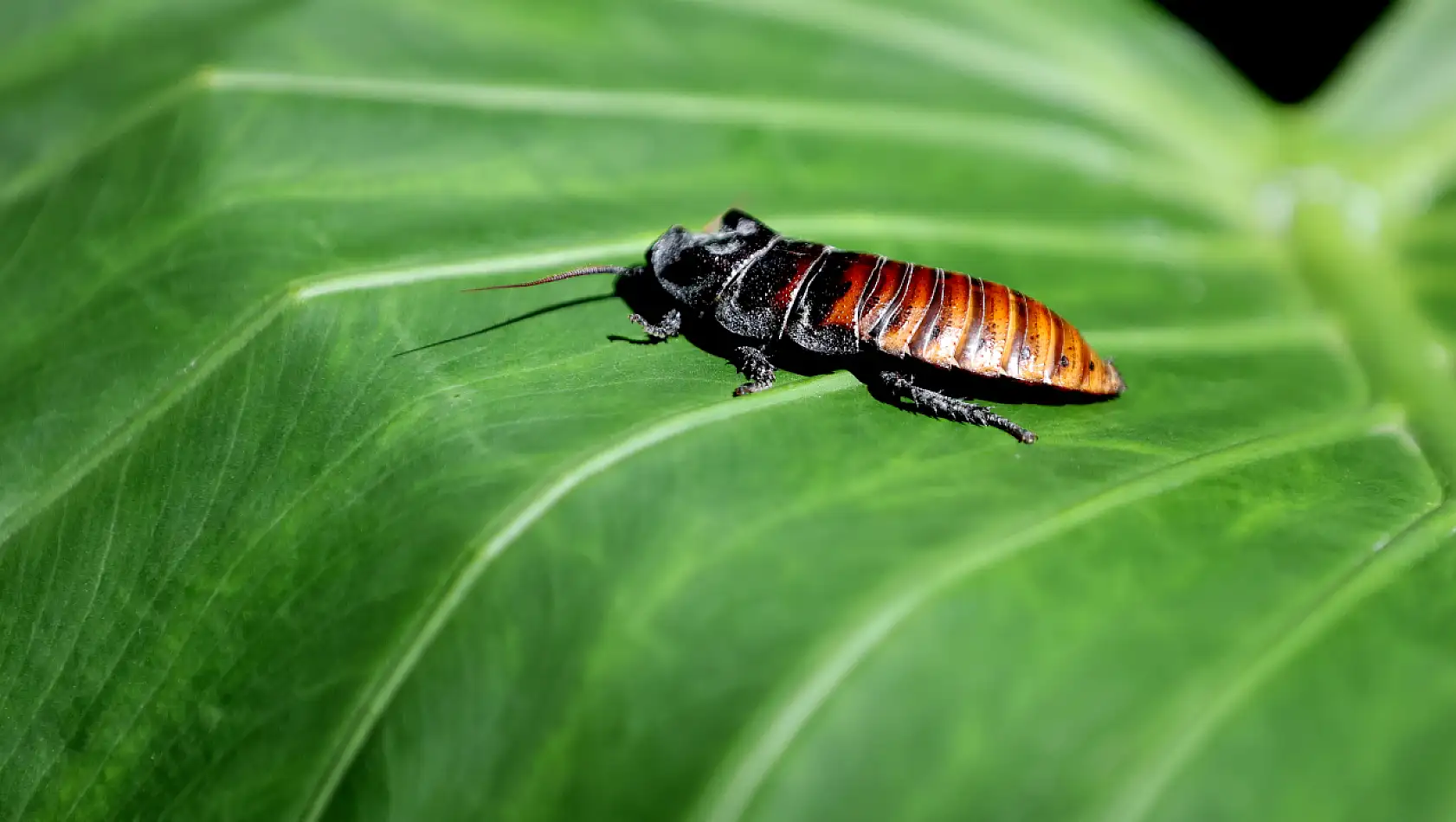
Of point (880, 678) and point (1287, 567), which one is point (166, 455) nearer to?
point (880, 678)

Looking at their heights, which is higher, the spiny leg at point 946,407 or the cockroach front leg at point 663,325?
the cockroach front leg at point 663,325

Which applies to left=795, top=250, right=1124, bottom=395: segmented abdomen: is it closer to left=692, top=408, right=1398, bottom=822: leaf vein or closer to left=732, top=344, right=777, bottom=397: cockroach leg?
left=732, top=344, right=777, bottom=397: cockroach leg

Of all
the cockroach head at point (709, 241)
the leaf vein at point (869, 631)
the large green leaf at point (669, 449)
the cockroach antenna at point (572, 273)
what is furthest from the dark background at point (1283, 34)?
the leaf vein at point (869, 631)

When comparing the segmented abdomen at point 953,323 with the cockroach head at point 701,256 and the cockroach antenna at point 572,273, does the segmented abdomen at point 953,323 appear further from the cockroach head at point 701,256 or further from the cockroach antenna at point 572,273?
the cockroach antenna at point 572,273

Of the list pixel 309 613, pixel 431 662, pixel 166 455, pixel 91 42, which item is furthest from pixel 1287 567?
pixel 91 42

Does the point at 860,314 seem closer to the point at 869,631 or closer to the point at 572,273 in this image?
the point at 572,273

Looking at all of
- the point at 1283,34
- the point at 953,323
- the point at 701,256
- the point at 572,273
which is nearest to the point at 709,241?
the point at 701,256
